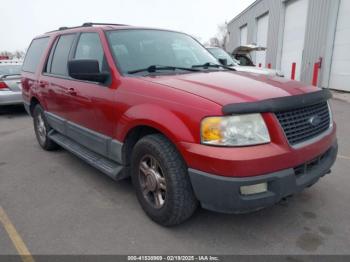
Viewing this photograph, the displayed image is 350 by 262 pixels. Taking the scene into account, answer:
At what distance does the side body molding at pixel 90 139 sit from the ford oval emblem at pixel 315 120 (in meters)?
1.82

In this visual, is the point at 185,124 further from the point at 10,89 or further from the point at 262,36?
the point at 262,36

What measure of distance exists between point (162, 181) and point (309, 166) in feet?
4.30

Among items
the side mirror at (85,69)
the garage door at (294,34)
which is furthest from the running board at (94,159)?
the garage door at (294,34)

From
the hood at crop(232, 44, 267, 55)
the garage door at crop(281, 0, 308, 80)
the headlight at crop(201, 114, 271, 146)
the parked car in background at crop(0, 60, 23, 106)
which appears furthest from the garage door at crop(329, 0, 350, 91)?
the parked car in background at crop(0, 60, 23, 106)

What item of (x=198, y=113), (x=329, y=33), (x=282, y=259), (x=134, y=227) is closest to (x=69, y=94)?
(x=134, y=227)

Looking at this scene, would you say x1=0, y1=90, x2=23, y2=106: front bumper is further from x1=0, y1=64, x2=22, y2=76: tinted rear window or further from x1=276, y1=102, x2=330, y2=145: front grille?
x1=276, y1=102, x2=330, y2=145: front grille

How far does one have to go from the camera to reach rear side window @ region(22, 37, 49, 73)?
5268 mm

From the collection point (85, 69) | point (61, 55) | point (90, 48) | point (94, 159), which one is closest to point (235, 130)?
point (85, 69)

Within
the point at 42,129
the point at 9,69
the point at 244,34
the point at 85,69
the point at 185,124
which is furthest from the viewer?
the point at 244,34

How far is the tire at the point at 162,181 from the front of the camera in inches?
102

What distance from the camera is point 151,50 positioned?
3561mm

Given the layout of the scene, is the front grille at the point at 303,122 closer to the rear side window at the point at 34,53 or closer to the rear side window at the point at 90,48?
the rear side window at the point at 90,48

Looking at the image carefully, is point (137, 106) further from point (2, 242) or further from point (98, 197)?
point (2, 242)

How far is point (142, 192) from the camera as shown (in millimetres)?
3115
